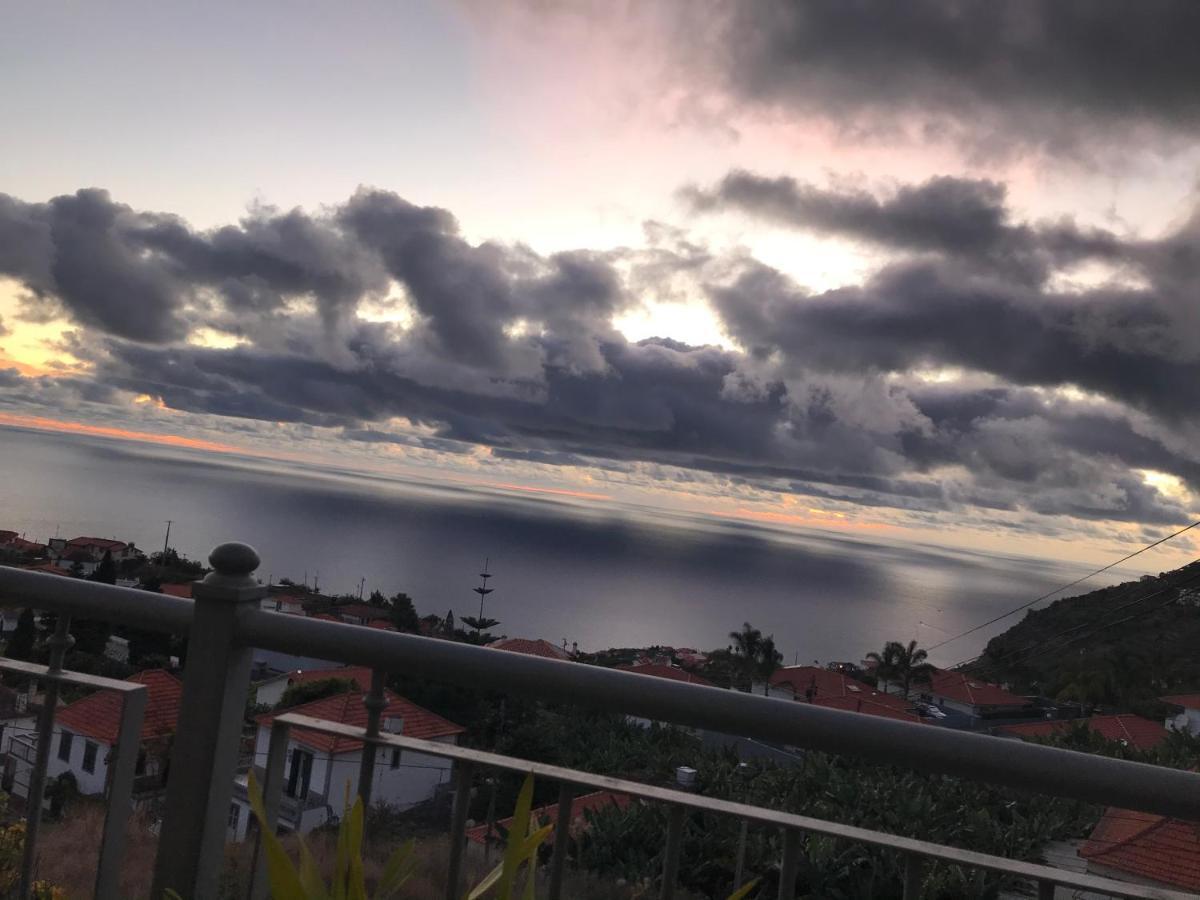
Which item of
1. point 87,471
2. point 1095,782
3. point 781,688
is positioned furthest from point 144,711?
point 87,471

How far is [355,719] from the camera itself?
195 centimetres

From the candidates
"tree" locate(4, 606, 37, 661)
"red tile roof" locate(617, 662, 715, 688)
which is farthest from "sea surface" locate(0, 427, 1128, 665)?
"tree" locate(4, 606, 37, 661)

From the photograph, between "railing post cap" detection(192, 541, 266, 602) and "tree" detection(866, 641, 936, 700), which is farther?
"tree" detection(866, 641, 936, 700)

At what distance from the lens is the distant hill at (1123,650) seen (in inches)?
816

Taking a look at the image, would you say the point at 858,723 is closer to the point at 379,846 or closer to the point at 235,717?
the point at 379,846

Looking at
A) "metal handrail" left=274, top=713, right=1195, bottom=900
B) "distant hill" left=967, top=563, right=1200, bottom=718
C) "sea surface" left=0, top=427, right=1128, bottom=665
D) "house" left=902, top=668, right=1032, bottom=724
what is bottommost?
"sea surface" left=0, top=427, right=1128, bottom=665

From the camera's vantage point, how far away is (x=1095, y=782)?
1308 millimetres

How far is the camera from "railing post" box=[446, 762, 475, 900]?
1.75m

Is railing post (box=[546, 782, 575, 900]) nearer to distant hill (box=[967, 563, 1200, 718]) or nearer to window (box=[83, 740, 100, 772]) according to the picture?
window (box=[83, 740, 100, 772])

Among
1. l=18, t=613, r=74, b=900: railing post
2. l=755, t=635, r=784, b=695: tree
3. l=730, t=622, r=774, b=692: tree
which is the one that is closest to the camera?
l=18, t=613, r=74, b=900: railing post

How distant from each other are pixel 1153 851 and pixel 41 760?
278 centimetres

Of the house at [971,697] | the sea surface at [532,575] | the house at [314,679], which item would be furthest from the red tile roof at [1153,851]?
the sea surface at [532,575]

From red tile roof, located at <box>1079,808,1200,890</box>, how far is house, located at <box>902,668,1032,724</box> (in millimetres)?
21390

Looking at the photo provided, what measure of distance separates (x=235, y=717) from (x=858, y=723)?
1.41 metres
